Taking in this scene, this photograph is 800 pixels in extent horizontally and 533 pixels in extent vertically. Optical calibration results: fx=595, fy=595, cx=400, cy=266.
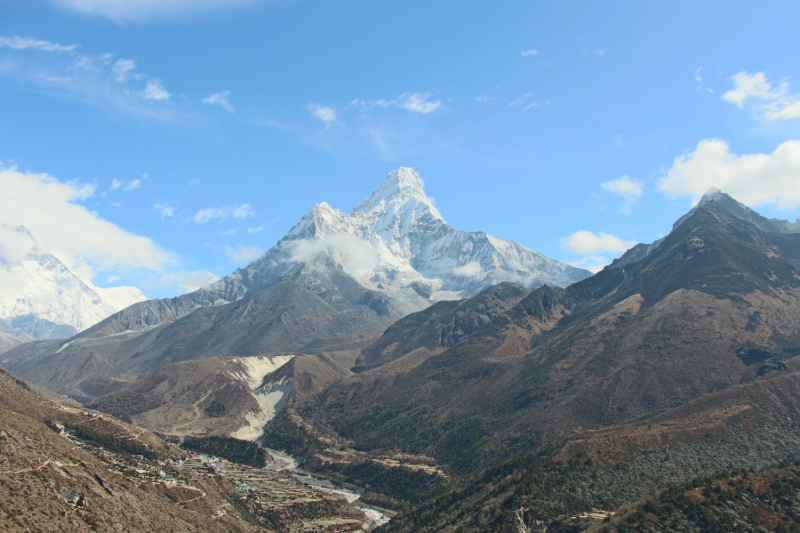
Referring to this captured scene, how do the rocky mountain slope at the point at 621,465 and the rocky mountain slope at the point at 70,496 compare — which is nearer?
the rocky mountain slope at the point at 70,496

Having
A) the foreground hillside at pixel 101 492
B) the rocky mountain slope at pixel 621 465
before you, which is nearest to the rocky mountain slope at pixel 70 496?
the foreground hillside at pixel 101 492

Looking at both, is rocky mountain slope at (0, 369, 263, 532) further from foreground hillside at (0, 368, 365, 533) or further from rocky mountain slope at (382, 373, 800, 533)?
rocky mountain slope at (382, 373, 800, 533)

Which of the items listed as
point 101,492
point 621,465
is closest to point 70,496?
point 101,492

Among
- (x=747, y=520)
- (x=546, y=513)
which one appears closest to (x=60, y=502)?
(x=546, y=513)

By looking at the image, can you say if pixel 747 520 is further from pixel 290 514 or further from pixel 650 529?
pixel 290 514

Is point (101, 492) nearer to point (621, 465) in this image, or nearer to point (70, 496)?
point (70, 496)

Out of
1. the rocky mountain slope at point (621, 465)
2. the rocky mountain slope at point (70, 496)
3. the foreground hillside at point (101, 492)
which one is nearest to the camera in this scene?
the rocky mountain slope at point (70, 496)

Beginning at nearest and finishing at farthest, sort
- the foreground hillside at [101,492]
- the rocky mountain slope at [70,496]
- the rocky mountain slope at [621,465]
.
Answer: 1. the rocky mountain slope at [70,496]
2. the foreground hillside at [101,492]
3. the rocky mountain slope at [621,465]

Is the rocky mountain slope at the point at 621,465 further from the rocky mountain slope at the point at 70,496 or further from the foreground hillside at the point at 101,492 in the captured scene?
the rocky mountain slope at the point at 70,496

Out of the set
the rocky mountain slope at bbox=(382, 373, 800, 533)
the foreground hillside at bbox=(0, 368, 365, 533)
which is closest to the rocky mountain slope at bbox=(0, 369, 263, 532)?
the foreground hillside at bbox=(0, 368, 365, 533)

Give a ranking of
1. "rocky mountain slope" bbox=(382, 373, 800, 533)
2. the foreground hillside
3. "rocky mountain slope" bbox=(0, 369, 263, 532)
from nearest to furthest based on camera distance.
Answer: "rocky mountain slope" bbox=(0, 369, 263, 532), the foreground hillside, "rocky mountain slope" bbox=(382, 373, 800, 533)

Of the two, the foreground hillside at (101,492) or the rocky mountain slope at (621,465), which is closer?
the foreground hillside at (101,492)
